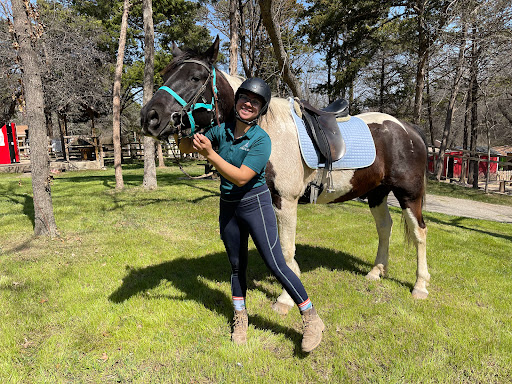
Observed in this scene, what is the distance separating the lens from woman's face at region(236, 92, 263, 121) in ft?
7.60

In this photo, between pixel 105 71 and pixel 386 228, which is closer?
pixel 386 228

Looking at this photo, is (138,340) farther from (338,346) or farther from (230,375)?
(338,346)

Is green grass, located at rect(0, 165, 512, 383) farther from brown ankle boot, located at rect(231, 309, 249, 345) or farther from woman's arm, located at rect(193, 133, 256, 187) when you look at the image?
woman's arm, located at rect(193, 133, 256, 187)

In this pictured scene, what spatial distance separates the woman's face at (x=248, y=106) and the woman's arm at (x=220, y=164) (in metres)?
0.43

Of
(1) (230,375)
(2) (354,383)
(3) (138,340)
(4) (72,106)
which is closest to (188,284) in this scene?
(3) (138,340)

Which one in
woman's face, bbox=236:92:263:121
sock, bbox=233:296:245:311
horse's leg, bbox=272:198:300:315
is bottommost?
sock, bbox=233:296:245:311

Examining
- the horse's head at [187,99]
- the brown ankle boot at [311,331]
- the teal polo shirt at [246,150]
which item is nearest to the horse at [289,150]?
the horse's head at [187,99]

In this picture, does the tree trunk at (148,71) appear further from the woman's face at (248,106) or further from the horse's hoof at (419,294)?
the horse's hoof at (419,294)

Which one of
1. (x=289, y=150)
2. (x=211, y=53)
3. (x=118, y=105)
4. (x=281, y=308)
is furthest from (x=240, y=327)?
(x=118, y=105)

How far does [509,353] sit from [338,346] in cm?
143

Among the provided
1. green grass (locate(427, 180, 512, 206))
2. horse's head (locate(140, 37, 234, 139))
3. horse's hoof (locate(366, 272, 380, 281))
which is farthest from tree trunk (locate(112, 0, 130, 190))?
green grass (locate(427, 180, 512, 206))

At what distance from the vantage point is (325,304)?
349 cm

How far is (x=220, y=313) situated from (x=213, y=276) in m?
0.95

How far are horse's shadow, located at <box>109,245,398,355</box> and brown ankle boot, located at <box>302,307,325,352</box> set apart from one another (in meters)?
0.29
